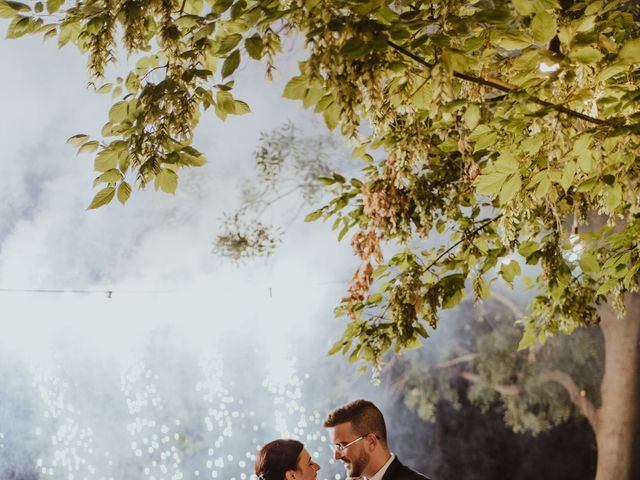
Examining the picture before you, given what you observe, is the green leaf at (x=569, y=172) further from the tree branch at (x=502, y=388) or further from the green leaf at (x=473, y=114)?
the tree branch at (x=502, y=388)

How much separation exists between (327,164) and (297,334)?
2305 millimetres

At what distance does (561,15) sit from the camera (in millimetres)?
2209

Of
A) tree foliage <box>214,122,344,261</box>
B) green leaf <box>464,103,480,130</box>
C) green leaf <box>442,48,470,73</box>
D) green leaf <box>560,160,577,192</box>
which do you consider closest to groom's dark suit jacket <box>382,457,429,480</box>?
green leaf <box>560,160,577,192</box>

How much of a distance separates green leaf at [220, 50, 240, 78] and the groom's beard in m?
2.06

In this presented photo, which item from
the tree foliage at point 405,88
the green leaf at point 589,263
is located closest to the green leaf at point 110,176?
the tree foliage at point 405,88

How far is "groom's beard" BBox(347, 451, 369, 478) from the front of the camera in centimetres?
299

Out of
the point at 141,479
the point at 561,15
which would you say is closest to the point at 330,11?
the point at 561,15

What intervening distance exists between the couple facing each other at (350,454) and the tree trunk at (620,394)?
4.50 meters

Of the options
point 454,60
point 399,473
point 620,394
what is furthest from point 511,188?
point 620,394

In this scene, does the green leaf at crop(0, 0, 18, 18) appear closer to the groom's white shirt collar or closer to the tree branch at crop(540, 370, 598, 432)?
the groom's white shirt collar

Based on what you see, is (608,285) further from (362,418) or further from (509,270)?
(362,418)

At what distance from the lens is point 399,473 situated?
284 cm

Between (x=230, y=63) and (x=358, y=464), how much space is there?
2.11 meters

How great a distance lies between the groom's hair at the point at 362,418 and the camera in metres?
3.07
